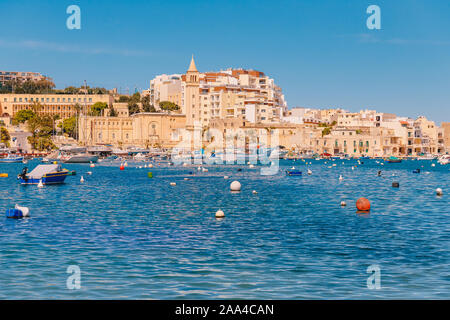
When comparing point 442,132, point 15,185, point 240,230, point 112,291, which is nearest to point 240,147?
point 442,132

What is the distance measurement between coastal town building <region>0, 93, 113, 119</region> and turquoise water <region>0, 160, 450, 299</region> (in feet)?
532

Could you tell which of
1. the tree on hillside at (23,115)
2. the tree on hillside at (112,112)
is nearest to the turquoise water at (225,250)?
the tree on hillside at (112,112)

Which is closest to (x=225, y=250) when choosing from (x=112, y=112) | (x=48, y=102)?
(x=112, y=112)

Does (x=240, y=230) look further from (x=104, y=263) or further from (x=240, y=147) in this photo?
(x=240, y=147)

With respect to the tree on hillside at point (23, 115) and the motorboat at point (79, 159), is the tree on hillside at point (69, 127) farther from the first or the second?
the motorboat at point (79, 159)

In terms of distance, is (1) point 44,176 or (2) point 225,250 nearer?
(2) point 225,250

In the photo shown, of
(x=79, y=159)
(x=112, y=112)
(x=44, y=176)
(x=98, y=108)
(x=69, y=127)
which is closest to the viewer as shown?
(x=44, y=176)

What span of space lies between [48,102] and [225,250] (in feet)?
616

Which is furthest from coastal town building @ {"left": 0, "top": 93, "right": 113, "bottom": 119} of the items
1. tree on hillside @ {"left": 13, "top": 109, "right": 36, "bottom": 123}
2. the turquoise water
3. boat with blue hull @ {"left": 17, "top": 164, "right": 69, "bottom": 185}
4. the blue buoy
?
the blue buoy

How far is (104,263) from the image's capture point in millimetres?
17891

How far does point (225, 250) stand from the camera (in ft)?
65.9

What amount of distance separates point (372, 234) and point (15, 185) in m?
39.9

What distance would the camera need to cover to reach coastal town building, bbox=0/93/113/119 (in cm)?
19325

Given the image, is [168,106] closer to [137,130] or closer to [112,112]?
[112,112]
